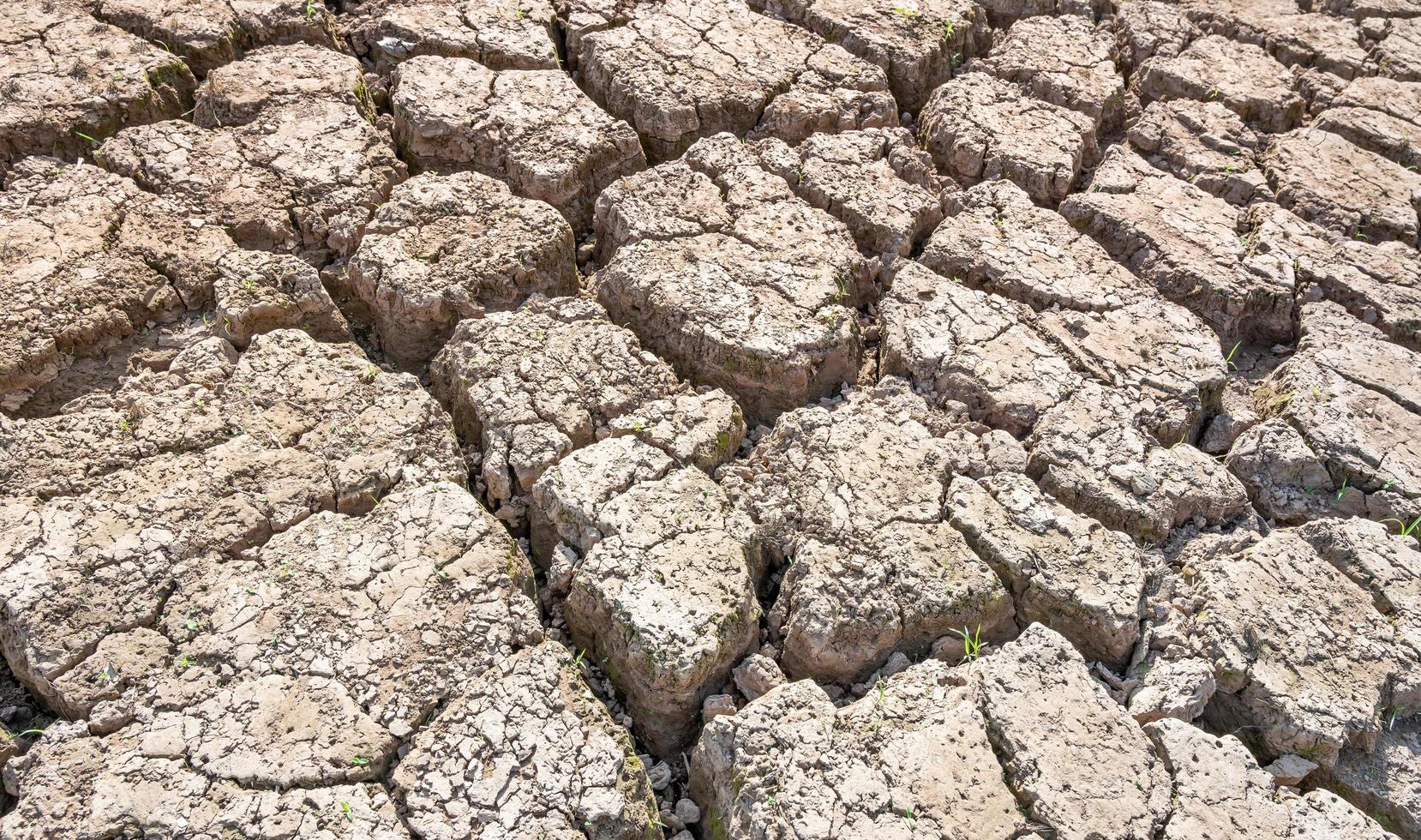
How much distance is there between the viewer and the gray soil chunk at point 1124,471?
2607 millimetres

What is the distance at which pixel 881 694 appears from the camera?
2240 millimetres

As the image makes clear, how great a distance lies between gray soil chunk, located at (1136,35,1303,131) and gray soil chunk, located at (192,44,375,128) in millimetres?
2997

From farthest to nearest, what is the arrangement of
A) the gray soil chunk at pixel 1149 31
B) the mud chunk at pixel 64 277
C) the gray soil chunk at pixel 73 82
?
the gray soil chunk at pixel 1149 31, the gray soil chunk at pixel 73 82, the mud chunk at pixel 64 277

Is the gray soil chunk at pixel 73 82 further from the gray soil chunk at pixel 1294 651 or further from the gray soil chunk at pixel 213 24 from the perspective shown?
the gray soil chunk at pixel 1294 651

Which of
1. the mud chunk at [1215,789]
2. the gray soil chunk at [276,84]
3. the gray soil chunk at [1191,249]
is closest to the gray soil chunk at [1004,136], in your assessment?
the gray soil chunk at [1191,249]

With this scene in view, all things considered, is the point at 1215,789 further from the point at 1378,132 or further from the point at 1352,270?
the point at 1378,132

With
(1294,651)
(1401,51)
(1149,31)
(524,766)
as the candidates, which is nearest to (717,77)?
(1149,31)

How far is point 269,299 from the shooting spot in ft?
8.79

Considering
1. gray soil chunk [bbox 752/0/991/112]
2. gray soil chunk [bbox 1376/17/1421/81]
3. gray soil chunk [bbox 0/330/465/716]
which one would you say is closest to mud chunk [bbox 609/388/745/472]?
gray soil chunk [bbox 0/330/465/716]

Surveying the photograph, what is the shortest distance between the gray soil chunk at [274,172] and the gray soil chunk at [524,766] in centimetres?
150

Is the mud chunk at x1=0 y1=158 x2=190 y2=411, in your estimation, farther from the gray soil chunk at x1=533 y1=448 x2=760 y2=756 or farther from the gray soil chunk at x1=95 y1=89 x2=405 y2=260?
the gray soil chunk at x1=533 y1=448 x2=760 y2=756

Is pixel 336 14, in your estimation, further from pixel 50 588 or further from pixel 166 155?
pixel 50 588

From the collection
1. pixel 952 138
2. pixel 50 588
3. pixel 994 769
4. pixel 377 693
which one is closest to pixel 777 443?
pixel 994 769

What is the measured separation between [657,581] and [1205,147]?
2.77 meters
